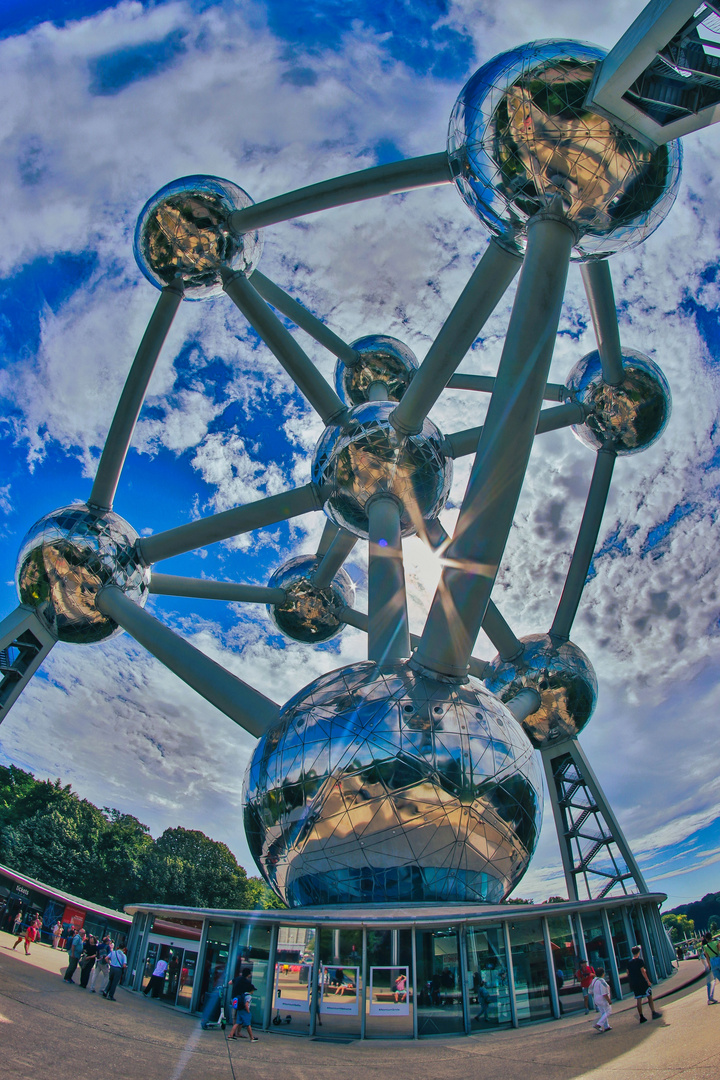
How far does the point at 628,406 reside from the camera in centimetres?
1485

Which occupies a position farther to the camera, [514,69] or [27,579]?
[27,579]

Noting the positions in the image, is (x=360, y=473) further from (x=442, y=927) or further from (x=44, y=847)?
(x=44, y=847)

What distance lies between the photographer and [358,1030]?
305 inches

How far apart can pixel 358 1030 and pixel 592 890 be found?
1095 cm

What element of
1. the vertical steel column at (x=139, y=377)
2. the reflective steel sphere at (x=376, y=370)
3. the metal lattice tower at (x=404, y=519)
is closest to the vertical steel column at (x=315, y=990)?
the metal lattice tower at (x=404, y=519)

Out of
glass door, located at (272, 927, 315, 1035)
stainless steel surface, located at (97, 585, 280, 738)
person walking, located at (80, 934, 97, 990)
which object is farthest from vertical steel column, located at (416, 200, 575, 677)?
person walking, located at (80, 934, 97, 990)

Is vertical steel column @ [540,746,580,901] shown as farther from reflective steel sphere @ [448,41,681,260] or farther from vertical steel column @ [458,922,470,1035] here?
reflective steel sphere @ [448,41,681,260]

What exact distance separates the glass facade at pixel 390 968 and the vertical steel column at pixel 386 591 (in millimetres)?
2896

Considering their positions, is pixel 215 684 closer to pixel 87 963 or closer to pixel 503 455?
pixel 503 455

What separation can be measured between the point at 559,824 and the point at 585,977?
26.0ft

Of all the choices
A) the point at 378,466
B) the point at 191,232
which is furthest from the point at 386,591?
the point at 191,232

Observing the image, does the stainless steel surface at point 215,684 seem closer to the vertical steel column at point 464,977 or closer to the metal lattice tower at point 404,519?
the metal lattice tower at point 404,519

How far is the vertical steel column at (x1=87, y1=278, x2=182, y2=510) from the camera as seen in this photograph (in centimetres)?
1058

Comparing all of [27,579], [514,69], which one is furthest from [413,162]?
[27,579]
